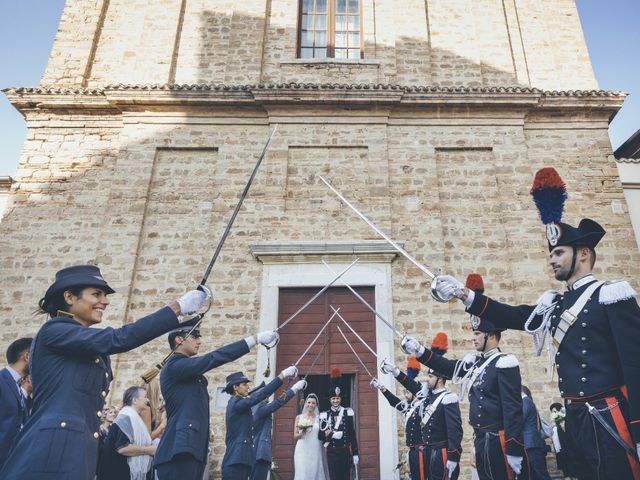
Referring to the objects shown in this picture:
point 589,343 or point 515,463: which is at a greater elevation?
point 589,343

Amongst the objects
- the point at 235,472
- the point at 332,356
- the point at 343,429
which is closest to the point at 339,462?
the point at 343,429

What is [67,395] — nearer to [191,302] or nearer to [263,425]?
[191,302]

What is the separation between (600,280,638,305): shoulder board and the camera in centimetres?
293

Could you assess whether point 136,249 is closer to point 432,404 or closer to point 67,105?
point 67,105

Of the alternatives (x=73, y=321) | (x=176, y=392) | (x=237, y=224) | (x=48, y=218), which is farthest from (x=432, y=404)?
(x=48, y=218)

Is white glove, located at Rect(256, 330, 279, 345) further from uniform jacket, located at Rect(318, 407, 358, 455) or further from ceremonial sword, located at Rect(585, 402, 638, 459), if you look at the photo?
uniform jacket, located at Rect(318, 407, 358, 455)

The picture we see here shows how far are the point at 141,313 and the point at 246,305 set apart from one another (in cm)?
205

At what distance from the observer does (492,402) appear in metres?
4.59

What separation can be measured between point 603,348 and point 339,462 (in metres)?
Result: 6.55

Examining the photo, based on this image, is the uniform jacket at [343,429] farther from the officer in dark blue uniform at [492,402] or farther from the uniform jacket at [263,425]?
the officer in dark blue uniform at [492,402]

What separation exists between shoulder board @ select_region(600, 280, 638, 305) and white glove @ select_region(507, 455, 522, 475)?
196cm

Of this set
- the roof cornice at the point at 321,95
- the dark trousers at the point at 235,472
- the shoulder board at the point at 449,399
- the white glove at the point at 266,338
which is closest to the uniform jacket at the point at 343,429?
the shoulder board at the point at 449,399

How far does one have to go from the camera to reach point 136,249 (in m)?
9.90

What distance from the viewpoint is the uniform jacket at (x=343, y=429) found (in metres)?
8.48
